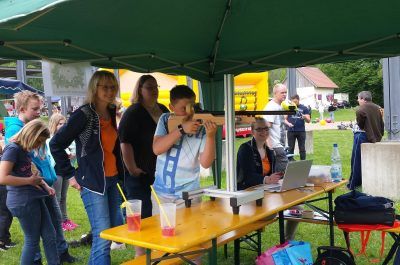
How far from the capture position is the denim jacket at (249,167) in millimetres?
3838

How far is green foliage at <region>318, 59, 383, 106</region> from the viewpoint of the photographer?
151ft

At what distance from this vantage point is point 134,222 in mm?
2281

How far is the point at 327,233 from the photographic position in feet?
16.0

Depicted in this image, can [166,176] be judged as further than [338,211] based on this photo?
No

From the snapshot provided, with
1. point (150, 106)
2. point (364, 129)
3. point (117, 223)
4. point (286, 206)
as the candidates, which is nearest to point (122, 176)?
point (117, 223)

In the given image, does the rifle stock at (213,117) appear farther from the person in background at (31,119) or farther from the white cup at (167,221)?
the person in background at (31,119)

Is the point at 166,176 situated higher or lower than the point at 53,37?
lower

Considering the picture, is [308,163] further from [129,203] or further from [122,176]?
[129,203]

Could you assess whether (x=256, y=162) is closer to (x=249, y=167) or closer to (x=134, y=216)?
(x=249, y=167)

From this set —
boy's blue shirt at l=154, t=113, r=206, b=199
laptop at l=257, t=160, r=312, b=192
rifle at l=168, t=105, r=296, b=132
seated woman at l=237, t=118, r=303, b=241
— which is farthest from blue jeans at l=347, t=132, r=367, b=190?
boy's blue shirt at l=154, t=113, r=206, b=199

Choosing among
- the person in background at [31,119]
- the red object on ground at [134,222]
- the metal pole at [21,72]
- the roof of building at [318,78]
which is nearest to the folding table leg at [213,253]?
the red object on ground at [134,222]

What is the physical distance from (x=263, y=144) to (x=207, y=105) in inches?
32.4

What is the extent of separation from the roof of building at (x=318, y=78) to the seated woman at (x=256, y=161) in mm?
48823

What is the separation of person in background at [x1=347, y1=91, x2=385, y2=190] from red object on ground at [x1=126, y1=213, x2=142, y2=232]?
18.9 ft
